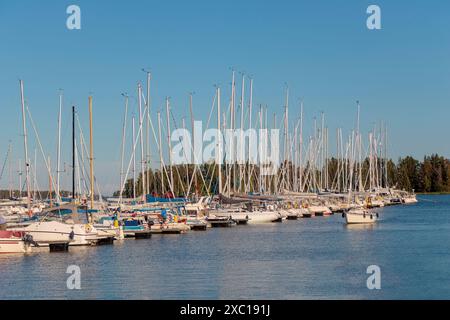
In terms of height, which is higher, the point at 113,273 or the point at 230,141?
the point at 230,141

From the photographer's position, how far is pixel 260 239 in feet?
229

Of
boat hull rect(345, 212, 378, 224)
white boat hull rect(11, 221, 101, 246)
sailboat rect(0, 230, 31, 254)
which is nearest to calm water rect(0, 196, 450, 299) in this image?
sailboat rect(0, 230, 31, 254)

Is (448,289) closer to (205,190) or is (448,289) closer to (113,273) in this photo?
(113,273)

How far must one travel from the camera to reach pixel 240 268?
47250mm

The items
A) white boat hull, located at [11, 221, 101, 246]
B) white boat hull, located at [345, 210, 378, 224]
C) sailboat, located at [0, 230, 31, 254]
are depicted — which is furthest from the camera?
white boat hull, located at [345, 210, 378, 224]

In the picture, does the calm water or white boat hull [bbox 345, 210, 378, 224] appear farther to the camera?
white boat hull [bbox 345, 210, 378, 224]

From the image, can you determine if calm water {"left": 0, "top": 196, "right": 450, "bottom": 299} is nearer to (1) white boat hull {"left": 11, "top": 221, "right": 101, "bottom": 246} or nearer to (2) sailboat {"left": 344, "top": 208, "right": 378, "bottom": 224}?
(1) white boat hull {"left": 11, "top": 221, "right": 101, "bottom": 246}

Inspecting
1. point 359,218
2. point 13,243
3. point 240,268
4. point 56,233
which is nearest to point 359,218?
point 359,218

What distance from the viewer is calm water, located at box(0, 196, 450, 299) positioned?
1492 inches

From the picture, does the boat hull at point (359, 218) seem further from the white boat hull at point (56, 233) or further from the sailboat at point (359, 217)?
the white boat hull at point (56, 233)

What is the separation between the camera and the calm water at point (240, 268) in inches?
1492

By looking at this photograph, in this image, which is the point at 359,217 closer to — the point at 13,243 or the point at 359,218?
the point at 359,218
